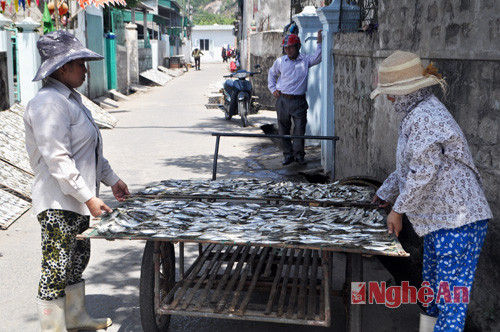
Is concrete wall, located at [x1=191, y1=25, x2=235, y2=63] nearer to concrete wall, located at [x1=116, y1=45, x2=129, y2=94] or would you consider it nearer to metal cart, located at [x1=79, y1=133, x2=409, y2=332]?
concrete wall, located at [x1=116, y1=45, x2=129, y2=94]

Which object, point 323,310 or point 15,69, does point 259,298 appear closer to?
point 323,310

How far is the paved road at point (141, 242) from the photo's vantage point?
412 centimetres

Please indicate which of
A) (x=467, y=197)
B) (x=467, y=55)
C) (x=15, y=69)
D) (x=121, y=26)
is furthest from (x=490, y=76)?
(x=121, y=26)

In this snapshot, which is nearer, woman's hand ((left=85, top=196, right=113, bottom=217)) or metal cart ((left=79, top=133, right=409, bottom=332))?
metal cart ((left=79, top=133, right=409, bottom=332))

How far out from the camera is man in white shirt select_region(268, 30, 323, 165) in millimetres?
9156

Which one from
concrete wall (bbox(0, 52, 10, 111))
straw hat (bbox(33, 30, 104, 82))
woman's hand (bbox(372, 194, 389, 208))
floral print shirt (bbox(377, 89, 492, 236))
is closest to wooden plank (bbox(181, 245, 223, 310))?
woman's hand (bbox(372, 194, 389, 208))

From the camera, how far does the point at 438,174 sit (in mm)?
3023

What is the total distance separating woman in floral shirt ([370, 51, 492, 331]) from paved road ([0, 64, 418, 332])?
105 centimetres

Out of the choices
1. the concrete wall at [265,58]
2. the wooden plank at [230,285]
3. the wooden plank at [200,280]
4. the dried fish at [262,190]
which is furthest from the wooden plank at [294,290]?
the concrete wall at [265,58]

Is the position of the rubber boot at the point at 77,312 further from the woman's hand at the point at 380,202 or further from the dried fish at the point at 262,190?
the woman's hand at the point at 380,202

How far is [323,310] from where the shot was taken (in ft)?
10.8

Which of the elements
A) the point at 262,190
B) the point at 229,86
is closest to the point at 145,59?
the point at 229,86

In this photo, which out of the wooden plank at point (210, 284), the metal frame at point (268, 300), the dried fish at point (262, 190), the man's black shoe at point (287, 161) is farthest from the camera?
the man's black shoe at point (287, 161)

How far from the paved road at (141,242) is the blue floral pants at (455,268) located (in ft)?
3.19
